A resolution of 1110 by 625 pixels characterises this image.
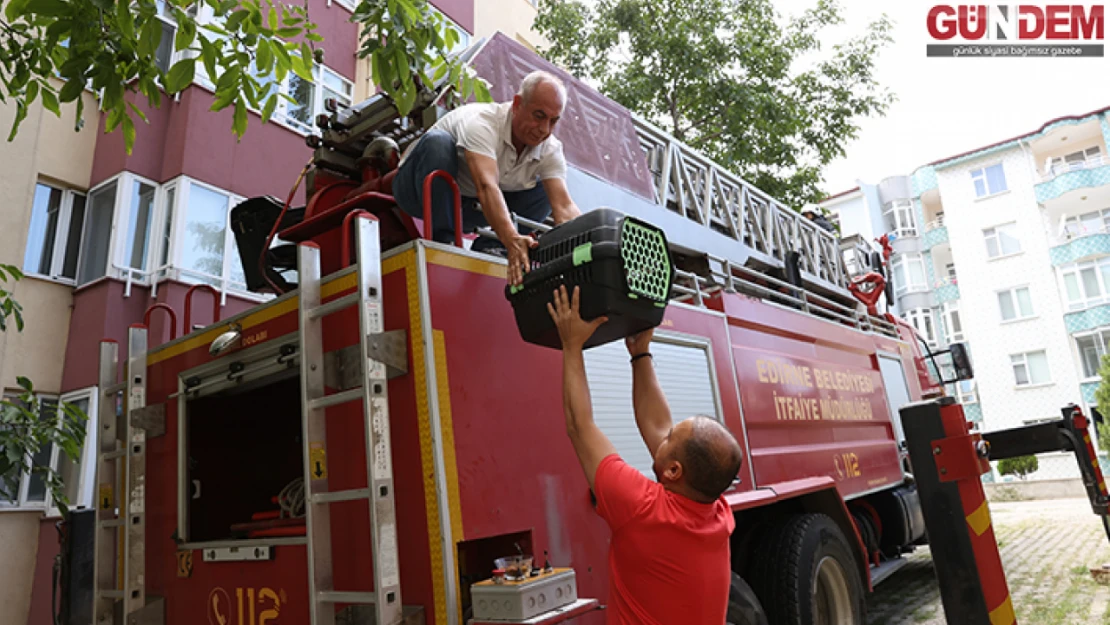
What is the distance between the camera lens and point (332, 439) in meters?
2.70

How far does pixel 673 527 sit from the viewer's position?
2.19 metres

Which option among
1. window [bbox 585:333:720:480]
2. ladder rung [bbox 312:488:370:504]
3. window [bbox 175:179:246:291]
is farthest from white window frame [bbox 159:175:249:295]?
ladder rung [bbox 312:488:370:504]

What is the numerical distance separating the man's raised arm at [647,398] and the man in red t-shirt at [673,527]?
0.44 meters

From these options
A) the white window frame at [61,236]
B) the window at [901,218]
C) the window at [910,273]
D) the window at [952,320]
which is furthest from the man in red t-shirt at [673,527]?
the window at [901,218]

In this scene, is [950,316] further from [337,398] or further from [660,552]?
[337,398]

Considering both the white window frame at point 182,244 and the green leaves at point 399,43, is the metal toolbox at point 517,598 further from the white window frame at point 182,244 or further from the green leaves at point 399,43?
the white window frame at point 182,244

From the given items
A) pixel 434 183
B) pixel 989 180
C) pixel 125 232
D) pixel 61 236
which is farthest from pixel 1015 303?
pixel 434 183

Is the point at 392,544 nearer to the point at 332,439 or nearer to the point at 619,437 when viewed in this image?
the point at 332,439

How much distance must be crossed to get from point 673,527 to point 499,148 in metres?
1.77

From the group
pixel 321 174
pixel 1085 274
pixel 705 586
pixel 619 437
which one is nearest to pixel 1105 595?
pixel 619 437

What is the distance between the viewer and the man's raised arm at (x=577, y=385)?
240 centimetres

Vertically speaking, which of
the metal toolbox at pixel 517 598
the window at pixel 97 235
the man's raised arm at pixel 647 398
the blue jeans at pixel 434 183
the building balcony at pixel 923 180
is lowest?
the metal toolbox at pixel 517 598

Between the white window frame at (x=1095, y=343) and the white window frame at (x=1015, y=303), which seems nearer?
the white window frame at (x=1095, y=343)

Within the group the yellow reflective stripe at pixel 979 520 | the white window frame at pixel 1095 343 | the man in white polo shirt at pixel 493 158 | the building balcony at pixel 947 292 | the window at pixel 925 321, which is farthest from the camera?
the window at pixel 925 321
